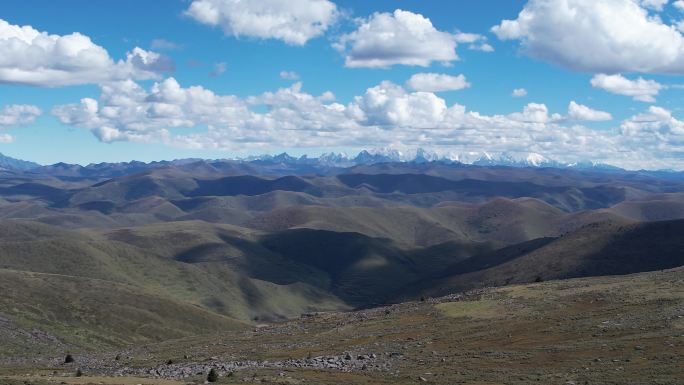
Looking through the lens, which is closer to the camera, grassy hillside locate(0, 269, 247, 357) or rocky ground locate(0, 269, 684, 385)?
rocky ground locate(0, 269, 684, 385)

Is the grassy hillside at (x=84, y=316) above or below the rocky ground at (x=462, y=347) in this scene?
below

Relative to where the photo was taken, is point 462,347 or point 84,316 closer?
point 462,347

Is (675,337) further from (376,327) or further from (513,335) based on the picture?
(376,327)

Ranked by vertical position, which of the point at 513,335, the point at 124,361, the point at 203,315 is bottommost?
the point at 203,315

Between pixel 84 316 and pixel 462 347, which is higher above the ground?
pixel 462 347

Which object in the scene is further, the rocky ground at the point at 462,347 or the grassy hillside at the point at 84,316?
the grassy hillside at the point at 84,316

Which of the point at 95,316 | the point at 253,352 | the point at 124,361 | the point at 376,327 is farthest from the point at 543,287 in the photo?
the point at 95,316

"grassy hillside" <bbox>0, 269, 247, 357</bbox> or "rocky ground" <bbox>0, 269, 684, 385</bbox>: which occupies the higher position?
"rocky ground" <bbox>0, 269, 684, 385</bbox>

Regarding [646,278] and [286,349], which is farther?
[646,278]
